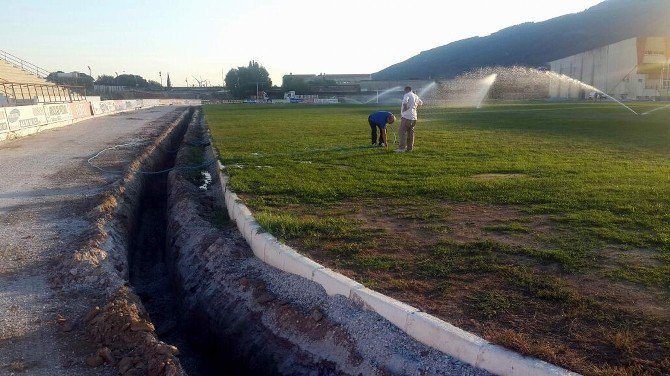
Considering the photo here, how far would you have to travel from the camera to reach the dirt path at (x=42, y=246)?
15.1ft

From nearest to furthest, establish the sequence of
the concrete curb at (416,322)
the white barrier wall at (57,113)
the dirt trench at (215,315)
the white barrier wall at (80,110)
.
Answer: the concrete curb at (416,322) < the dirt trench at (215,315) < the white barrier wall at (57,113) < the white barrier wall at (80,110)

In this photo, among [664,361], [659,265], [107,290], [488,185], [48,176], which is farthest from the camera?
[48,176]

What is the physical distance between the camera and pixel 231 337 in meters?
6.13

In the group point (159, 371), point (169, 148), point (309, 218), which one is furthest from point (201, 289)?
point (169, 148)

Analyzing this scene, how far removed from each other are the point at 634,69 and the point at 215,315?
76.6 metres

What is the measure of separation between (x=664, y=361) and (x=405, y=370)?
1.81 meters

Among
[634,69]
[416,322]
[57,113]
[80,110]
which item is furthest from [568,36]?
[416,322]

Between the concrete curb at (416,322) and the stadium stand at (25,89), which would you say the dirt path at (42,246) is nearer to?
the concrete curb at (416,322)

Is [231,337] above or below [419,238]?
below

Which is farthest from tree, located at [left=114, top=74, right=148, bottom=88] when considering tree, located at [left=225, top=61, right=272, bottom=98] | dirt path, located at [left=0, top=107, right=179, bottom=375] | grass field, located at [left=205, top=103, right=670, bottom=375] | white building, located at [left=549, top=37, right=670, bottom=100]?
grass field, located at [left=205, top=103, right=670, bottom=375]

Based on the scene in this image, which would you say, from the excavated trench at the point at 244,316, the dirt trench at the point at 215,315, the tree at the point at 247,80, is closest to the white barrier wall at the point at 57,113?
the dirt trench at the point at 215,315

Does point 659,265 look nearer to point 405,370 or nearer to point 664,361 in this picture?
point 664,361

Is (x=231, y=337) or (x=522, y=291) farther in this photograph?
(x=231, y=337)

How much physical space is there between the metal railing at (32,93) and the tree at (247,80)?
53.5m
